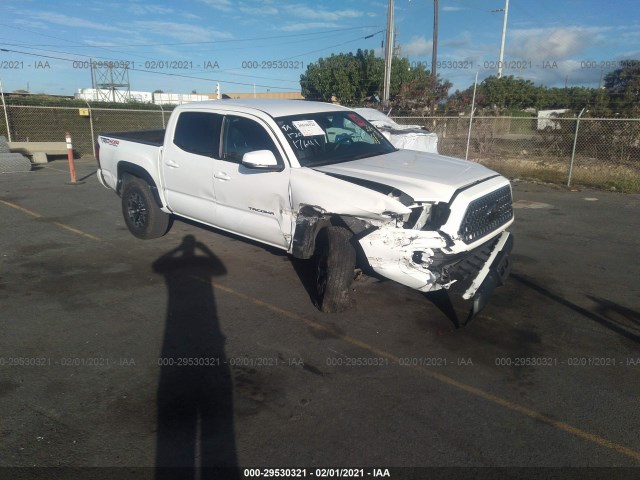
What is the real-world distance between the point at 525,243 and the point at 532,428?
470 centimetres

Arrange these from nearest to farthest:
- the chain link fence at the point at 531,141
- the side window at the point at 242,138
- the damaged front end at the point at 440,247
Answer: the damaged front end at the point at 440,247, the side window at the point at 242,138, the chain link fence at the point at 531,141

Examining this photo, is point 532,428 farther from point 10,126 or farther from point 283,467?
point 10,126

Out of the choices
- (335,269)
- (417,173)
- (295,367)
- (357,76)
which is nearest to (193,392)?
(295,367)

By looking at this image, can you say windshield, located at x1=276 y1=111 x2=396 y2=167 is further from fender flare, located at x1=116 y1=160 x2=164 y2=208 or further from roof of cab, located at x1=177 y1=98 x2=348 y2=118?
fender flare, located at x1=116 y1=160 x2=164 y2=208

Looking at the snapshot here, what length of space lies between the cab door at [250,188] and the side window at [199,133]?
0.15 metres

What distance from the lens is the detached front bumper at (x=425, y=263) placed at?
3971 millimetres

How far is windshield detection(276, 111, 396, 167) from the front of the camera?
5.01 metres

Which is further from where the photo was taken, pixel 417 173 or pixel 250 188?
pixel 250 188

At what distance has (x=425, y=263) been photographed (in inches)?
157

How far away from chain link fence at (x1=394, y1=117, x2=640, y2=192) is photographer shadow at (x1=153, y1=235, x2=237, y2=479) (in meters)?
11.2

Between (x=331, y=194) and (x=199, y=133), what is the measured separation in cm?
239

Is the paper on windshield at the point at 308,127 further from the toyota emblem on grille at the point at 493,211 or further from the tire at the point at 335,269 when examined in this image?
the toyota emblem on grille at the point at 493,211

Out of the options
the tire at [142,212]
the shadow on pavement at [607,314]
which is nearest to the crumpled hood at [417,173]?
the shadow on pavement at [607,314]

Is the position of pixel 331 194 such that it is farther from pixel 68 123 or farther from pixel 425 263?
pixel 68 123
